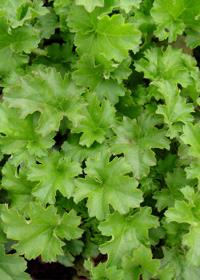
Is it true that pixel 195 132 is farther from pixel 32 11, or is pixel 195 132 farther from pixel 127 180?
Answer: pixel 32 11

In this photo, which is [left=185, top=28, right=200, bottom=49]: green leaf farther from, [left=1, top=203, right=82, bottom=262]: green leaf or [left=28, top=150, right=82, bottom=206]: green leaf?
[left=1, top=203, right=82, bottom=262]: green leaf

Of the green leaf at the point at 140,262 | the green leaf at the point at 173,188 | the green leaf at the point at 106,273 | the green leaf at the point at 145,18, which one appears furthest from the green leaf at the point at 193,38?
the green leaf at the point at 106,273

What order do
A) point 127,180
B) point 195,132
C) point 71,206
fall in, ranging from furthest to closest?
point 71,206, point 195,132, point 127,180

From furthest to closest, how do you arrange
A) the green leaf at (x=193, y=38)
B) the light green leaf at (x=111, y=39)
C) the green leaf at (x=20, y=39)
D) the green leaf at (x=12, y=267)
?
1. the green leaf at (x=193, y=38)
2. the green leaf at (x=20, y=39)
3. the green leaf at (x=12, y=267)
4. the light green leaf at (x=111, y=39)

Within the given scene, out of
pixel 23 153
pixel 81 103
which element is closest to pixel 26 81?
pixel 81 103

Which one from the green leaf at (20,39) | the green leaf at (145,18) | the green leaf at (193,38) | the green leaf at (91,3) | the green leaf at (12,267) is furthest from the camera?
the green leaf at (193,38)

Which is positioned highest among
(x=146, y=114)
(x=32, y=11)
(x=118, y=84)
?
(x=32, y=11)

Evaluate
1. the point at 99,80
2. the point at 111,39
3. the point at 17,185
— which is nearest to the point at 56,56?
the point at 99,80

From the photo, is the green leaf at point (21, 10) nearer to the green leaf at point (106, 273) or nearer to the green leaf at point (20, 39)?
the green leaf at point (20, 39)
